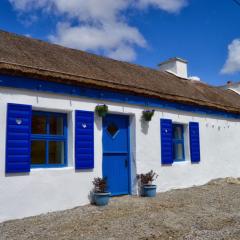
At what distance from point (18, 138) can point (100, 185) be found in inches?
95.1

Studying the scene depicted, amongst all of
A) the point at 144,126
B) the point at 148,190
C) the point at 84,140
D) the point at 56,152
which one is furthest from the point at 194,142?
the point at 56,152

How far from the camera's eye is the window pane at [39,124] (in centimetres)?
809

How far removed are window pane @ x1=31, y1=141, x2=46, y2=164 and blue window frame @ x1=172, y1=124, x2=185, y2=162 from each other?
205 inches

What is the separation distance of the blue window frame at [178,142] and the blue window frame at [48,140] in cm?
465

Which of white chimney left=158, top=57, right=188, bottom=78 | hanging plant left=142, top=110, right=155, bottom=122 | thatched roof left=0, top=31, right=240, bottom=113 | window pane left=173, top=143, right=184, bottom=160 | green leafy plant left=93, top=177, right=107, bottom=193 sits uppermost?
white chimney left=158, top=57, right=188, bottom=78

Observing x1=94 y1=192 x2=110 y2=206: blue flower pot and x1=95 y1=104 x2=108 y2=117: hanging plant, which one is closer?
x1=94 y1=192 x2=110 y2=206: blue flower pot

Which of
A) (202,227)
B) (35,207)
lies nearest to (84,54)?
(35,207)

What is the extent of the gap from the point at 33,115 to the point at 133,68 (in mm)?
6240

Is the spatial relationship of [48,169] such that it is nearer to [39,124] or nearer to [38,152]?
[38,152]

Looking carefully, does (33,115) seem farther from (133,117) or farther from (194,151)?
(194,151)

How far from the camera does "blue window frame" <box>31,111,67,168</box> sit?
8.07 m

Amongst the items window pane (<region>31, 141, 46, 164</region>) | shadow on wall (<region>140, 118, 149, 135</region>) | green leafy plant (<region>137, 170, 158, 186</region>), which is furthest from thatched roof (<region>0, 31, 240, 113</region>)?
green leafy plant (<region>137, 170, 158, 186</region>)

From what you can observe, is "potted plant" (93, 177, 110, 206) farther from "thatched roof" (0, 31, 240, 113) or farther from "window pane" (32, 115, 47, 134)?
"thatched roof" (0, 31, 240, 113)

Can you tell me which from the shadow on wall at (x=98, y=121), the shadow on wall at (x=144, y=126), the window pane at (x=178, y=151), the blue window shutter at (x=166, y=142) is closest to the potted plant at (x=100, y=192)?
the shadow on wall at (x=98, y=121)
